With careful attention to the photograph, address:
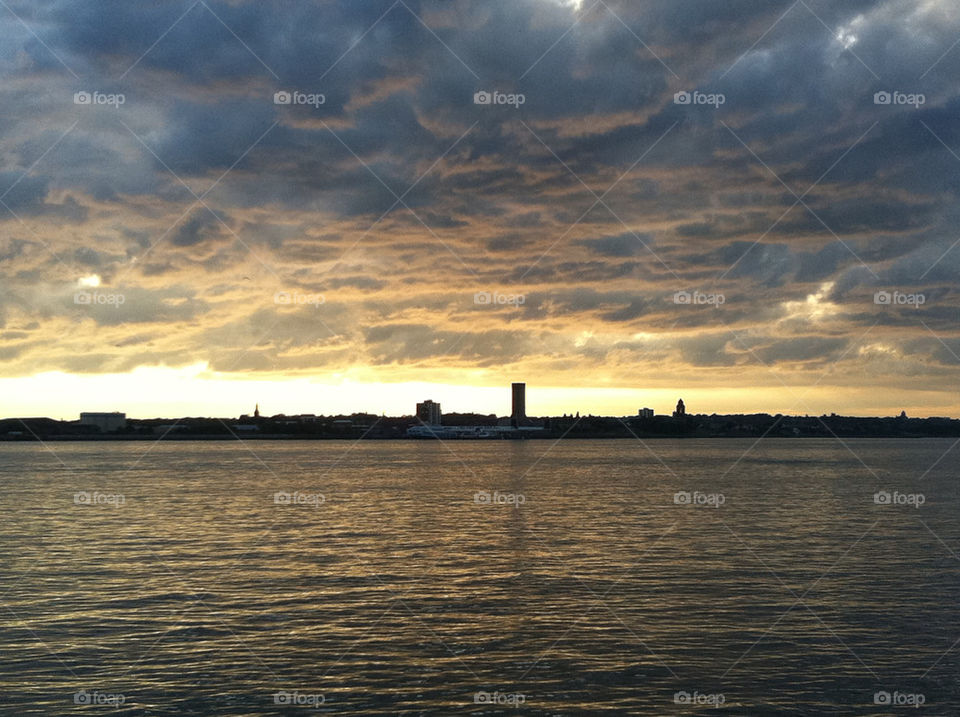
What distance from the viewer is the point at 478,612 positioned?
36.8m

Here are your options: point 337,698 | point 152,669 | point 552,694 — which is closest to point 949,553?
point 552,694

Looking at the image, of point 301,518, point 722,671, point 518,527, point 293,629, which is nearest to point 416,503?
point 301,518

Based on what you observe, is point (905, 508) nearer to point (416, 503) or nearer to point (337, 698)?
point (416, 503)

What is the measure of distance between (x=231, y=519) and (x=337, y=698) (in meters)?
50.2

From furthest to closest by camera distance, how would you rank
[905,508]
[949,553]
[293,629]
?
[905,508] → [949,553] → [293,629]

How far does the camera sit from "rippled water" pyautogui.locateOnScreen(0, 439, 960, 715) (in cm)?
2644

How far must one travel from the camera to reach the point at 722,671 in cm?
2814

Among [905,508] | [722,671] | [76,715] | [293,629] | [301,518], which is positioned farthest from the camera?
[905,508]

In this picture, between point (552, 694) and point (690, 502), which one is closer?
point (552, 694)

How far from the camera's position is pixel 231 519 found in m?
72.9

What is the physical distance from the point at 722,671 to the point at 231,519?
53488mm

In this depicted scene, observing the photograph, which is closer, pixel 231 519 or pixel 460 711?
pixel 460 711

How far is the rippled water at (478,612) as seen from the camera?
86.7 feet

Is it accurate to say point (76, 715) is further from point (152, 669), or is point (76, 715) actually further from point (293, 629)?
Answer: point (293, 629)
